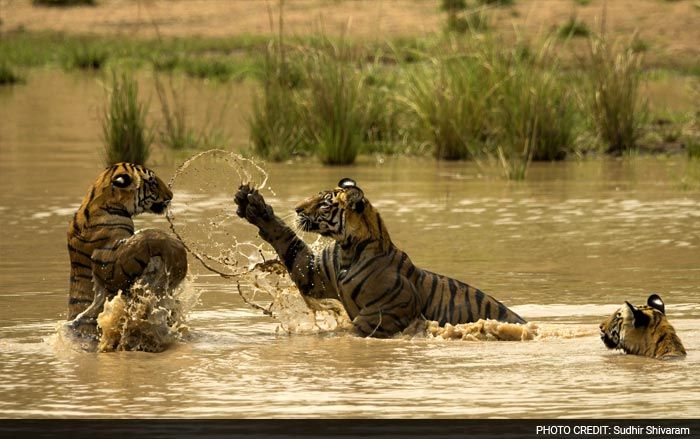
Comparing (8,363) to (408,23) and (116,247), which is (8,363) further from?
(408,23)

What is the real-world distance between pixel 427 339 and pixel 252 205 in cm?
115

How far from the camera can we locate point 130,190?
29.0ft

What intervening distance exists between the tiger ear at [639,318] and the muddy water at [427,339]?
171 mm

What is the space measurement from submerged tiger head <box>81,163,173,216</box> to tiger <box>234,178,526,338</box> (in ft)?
1.46

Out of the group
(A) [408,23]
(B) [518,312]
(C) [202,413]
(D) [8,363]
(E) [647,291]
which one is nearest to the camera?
(C) [202,413]

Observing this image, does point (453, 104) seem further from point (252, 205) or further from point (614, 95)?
point (252, 205)

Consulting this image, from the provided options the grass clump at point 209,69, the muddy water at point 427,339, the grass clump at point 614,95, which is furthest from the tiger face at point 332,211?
the grass clump at point 209,69

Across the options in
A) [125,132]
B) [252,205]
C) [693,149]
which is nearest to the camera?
[252,205]

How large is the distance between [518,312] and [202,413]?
3022mm

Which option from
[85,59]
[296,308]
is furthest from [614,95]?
[85,59]

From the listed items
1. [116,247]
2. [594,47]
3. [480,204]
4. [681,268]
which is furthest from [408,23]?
[116,247]

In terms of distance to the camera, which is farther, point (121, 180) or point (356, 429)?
point (121, 180)

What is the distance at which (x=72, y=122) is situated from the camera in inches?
855

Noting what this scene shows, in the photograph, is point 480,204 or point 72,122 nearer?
point 480,204
